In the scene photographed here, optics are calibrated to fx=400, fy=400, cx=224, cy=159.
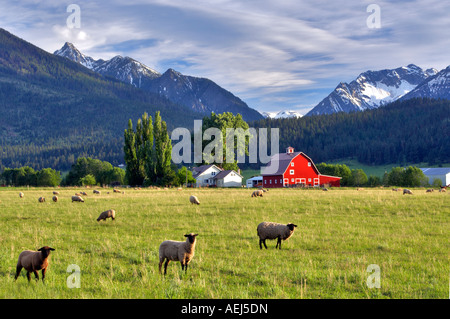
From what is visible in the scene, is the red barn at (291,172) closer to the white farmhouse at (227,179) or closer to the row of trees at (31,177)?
the white farmhouse at (227,179)

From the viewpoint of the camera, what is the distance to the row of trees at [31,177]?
11562cm

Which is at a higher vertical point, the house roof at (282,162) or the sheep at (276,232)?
the house roof at (282,162)

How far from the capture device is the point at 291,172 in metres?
93.1

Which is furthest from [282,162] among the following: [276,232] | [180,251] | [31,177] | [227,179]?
[180,251]

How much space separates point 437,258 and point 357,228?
19.7ft

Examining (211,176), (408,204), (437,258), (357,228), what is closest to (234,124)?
(211,176)

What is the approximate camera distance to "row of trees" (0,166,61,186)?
116 meters

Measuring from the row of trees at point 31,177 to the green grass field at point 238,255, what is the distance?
97.9 m

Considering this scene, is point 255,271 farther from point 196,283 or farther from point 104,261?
point 104,261

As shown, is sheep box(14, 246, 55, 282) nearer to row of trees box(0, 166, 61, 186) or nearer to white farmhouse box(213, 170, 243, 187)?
white farmhouse box(213, 170, 243, 187)

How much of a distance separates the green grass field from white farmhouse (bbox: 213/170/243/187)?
243ft

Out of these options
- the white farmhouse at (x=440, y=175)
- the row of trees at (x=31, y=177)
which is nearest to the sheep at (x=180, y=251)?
the row of trees at (x=31, y=177)

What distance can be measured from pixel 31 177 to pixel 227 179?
64.4 m
